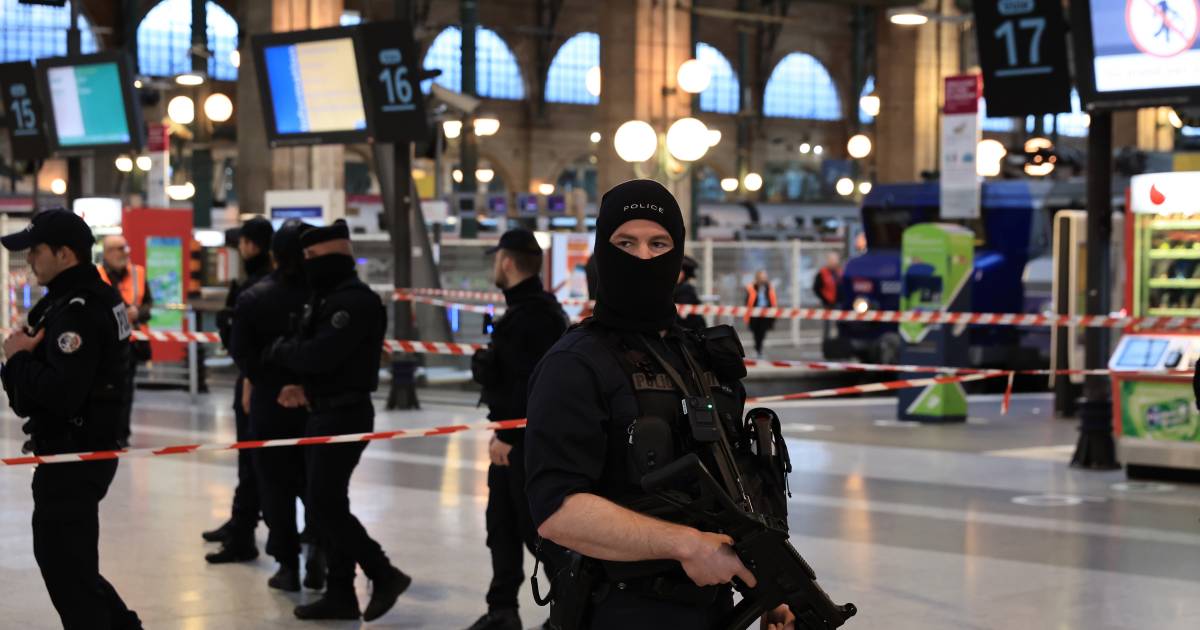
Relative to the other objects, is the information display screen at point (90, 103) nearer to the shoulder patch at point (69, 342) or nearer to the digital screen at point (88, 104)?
the digital screen at point (88, 104)

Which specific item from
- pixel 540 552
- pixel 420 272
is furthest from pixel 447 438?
pixel 540 552

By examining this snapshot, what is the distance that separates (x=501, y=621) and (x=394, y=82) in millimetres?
10296

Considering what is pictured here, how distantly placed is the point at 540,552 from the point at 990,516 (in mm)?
7093

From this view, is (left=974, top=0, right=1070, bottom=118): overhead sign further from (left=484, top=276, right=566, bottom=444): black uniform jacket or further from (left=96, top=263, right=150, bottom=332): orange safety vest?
(left=96, top=263, right=150, bottom=332): orange safety vest

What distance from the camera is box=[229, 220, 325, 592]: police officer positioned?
7.91 meters

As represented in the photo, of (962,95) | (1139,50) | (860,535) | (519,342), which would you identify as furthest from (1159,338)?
(519,342)

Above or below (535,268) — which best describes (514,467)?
below

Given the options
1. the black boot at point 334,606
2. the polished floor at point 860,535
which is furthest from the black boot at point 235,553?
the black boot at point 334,606

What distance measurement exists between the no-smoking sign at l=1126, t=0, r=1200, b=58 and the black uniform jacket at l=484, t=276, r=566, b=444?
657cm

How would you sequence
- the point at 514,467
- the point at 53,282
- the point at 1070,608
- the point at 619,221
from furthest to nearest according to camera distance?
the point at 1070,608 → the point at 514,467 → the point at 53,282 → the point at 619,221

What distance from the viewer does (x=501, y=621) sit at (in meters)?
7.07

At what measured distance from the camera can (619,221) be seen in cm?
356

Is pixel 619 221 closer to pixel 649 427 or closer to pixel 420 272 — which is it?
pixel 649 427

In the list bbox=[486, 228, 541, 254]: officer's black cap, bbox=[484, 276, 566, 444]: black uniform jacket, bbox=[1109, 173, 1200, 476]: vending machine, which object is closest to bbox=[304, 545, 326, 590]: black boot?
bbox=[484, 276, 566, 444]: black uniform jacket
